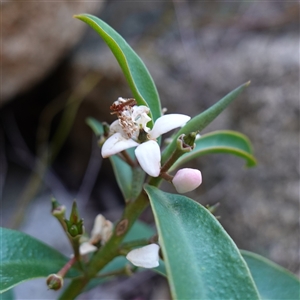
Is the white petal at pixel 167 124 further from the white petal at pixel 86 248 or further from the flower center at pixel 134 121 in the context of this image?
the white petal at pixel 86 248

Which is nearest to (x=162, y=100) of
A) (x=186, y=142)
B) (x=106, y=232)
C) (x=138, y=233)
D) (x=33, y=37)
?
(x=33, y=37)

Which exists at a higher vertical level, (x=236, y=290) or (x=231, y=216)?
(x=236, y=290)

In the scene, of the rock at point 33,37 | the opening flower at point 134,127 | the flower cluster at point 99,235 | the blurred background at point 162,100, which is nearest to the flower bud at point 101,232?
the flower cluster at point 99,235

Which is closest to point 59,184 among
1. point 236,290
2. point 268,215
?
point 268,215

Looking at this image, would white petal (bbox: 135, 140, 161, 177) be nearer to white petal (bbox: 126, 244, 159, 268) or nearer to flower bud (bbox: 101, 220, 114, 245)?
white petal (bbox: 126, 244, 159, 268)

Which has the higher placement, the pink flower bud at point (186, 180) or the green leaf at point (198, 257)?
the pink flower bud at point (186, 180)

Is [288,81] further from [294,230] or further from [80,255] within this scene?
[80,255]
